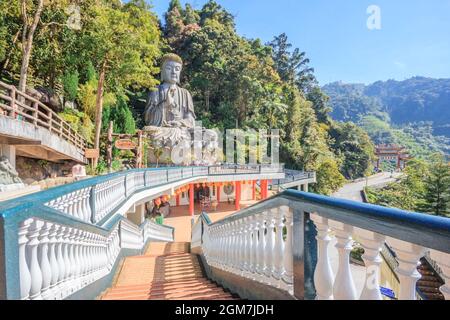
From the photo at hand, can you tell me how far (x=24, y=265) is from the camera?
4.60 ft

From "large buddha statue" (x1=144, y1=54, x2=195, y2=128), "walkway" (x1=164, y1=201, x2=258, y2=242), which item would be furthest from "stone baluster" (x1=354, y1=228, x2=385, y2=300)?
"large buddha statue" (x1=144, y1=54, x2=195, y2=128)

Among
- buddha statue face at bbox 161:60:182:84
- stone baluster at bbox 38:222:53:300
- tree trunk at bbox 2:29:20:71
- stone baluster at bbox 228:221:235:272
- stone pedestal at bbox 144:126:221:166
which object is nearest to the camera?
stone baluster at bbox 38:222:53:300

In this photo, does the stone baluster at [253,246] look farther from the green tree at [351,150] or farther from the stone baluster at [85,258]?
the green tree at [351,150]

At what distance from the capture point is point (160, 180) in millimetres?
11797

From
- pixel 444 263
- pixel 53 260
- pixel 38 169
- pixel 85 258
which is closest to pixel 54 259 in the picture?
pixel 53 260

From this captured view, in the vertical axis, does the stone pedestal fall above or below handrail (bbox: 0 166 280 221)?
above

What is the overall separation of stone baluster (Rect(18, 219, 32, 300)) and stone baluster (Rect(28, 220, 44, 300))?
0.14ft

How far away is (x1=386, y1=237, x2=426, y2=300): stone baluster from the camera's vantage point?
1073 mm

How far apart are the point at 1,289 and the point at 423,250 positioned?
5.85 feet

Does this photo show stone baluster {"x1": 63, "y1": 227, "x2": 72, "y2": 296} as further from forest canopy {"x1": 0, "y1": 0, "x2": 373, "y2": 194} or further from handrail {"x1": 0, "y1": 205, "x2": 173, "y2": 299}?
forest canopy {"x1": 0, "y1": 0, "x2": 373, "y2": 194}

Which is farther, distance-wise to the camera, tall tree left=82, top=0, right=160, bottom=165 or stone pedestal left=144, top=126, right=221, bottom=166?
stone pedestal left=144, top=126, right=221, bottom=166

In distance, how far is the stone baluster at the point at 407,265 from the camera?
107 centimetres

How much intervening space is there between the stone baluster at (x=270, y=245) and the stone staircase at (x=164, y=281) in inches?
36.2
